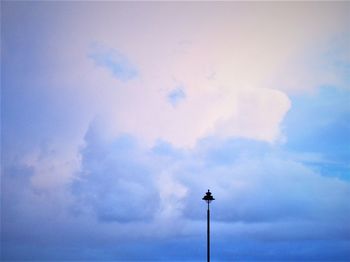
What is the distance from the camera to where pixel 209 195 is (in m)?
A: 33.2
